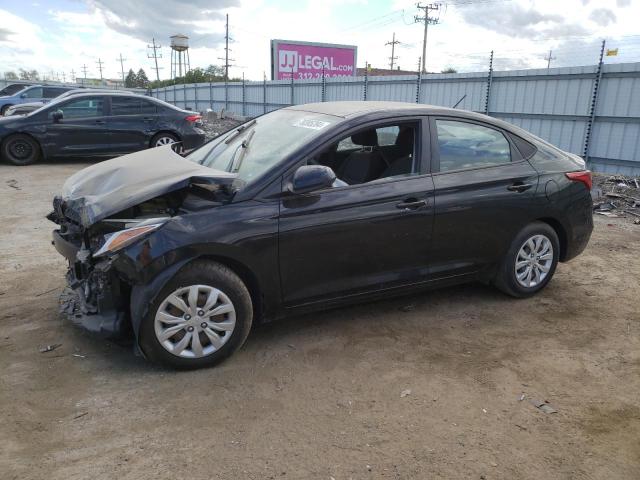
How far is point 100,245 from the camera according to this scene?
10.9ft

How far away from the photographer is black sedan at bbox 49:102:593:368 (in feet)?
10.6

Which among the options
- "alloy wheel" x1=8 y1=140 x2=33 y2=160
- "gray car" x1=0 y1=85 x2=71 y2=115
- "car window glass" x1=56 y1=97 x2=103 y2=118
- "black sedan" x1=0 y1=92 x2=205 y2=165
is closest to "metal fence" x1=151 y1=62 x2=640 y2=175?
"black sedan" x1=0 y1=92 x2=205 y2=165

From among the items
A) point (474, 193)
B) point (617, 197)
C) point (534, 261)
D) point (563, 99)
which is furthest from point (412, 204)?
point (563, 99)

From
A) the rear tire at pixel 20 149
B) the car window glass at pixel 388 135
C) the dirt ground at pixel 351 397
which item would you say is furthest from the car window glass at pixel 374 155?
the rear tire at pixel 20 149

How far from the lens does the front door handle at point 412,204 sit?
12.6 ft

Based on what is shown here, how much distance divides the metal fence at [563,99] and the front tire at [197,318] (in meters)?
10.3

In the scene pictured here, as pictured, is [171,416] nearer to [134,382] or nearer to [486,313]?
[134,382]

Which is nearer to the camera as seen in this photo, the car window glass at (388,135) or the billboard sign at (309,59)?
the car window glass at (388,135)

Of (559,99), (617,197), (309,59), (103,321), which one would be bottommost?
(617,197)

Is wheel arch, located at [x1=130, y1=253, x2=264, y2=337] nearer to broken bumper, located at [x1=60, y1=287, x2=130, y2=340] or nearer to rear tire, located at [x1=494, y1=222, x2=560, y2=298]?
broken bumper, located at [x1=60, y1=287, x2=130, y2=340]

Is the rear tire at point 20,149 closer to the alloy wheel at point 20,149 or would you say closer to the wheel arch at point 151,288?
the alloy wheel at point 20,149

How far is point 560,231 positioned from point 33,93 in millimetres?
22223

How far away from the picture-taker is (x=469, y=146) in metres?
4.22

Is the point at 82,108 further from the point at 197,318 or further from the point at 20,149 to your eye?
the point at 197,318
